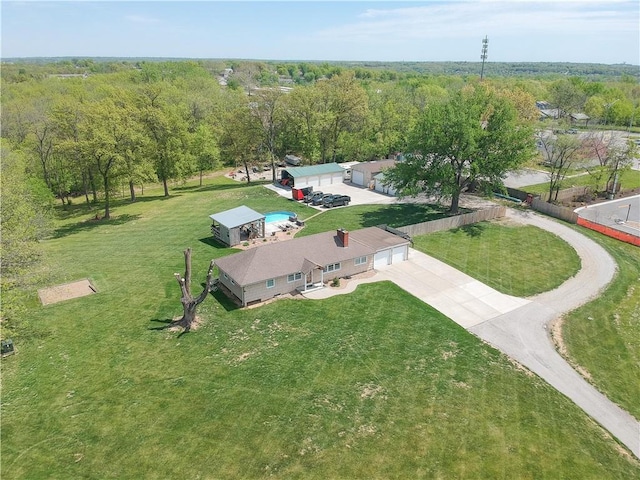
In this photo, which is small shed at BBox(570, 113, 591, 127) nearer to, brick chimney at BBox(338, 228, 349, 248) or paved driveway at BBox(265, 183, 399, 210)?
paved driveway at BBox(265, 183, 399, 210)

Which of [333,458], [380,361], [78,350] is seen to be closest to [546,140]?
[380,361]

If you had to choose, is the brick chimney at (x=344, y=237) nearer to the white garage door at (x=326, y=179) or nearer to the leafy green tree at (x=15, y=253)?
the leafy green tree at (x=15, y=253)

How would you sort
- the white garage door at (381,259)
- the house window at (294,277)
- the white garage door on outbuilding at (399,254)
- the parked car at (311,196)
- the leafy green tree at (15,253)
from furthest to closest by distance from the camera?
the parked car at (311,196)
the white garage door on outbuilding at (399,254)
the white garage door at (381,259)
the house window at (294,277)
the leafy green tree at (15,253)

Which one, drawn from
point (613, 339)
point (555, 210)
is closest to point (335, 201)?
point (555, 210)

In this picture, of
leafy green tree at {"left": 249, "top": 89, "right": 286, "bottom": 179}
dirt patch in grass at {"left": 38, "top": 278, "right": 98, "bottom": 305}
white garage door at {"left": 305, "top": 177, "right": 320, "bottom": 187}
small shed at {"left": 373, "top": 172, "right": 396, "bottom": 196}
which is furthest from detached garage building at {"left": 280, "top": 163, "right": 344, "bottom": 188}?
dirt patch in grass at {"left": 38, "top": 278, "right": 98, "bottom": 305}

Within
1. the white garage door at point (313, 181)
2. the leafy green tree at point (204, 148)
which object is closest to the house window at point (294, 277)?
the white garage door at point (313, 181)

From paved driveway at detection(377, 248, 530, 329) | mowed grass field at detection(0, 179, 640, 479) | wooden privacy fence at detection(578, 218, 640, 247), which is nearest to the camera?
mowed grass field at detection(0, 179, 640, 479)
